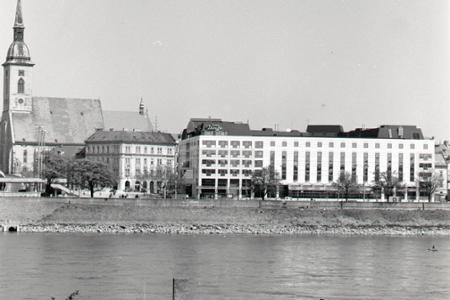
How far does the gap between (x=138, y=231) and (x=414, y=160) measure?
66.5 meters

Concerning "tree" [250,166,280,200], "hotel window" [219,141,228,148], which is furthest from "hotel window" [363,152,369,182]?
"hotel window" [219,141,228,148]

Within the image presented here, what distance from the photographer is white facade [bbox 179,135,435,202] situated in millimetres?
178750

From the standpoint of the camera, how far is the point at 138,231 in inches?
5084

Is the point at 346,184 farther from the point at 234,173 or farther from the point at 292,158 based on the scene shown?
the point at 234,173

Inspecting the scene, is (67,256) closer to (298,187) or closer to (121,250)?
(121,250)

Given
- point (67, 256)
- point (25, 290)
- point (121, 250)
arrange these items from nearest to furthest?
point (25, 290) → point (67, 256) → point (121, 250)

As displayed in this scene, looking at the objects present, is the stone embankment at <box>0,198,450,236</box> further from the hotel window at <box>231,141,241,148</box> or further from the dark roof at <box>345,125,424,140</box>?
the hotel window at <box>231,141,241,148</box>

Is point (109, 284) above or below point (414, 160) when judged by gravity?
below

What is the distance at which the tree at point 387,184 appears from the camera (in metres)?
171

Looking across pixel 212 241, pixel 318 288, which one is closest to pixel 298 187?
pixel 212 241

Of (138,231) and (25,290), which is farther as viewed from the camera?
(138,231)

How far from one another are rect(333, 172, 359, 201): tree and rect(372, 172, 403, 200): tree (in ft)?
10.6

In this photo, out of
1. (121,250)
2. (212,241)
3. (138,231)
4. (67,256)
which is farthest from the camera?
(138,231)

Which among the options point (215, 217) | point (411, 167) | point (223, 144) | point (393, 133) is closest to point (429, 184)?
point (411, 167)
